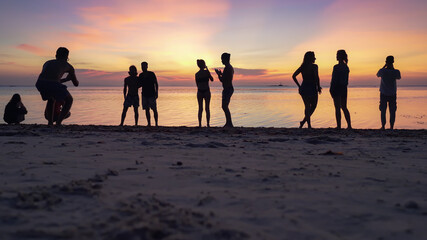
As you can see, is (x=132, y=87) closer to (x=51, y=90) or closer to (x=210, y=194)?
(x=51, y=90)

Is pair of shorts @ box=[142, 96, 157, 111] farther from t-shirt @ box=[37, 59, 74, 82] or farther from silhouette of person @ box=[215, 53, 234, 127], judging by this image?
t-shirt @ box=[37, 59, 74, 82]

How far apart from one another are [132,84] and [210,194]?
7.76m

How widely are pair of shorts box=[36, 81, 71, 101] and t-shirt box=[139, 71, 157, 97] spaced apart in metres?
2.19

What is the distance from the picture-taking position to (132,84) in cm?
988

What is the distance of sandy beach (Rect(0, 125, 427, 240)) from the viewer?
2.02m

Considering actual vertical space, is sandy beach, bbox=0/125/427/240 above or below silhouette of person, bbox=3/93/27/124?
below

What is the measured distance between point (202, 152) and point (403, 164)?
8.40 ft

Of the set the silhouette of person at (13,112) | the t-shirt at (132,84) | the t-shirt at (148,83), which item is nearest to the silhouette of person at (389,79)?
the t-shirt at (148,83)

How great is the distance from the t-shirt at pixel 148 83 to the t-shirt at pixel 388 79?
6350 millimetres

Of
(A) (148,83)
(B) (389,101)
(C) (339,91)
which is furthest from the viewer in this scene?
(A) (148,83)

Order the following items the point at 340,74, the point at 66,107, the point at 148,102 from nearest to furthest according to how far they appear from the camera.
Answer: the point at 340,74 → the point at 66,107 → the point at 148,102

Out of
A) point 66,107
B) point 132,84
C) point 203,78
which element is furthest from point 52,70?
point 203,78

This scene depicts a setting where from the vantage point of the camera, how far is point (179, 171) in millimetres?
3469

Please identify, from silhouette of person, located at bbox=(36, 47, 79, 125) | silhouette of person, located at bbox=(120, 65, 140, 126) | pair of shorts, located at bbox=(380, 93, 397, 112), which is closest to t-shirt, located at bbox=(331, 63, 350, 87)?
pair of shorts, located at bbox=(380, 93, 397, 112)
